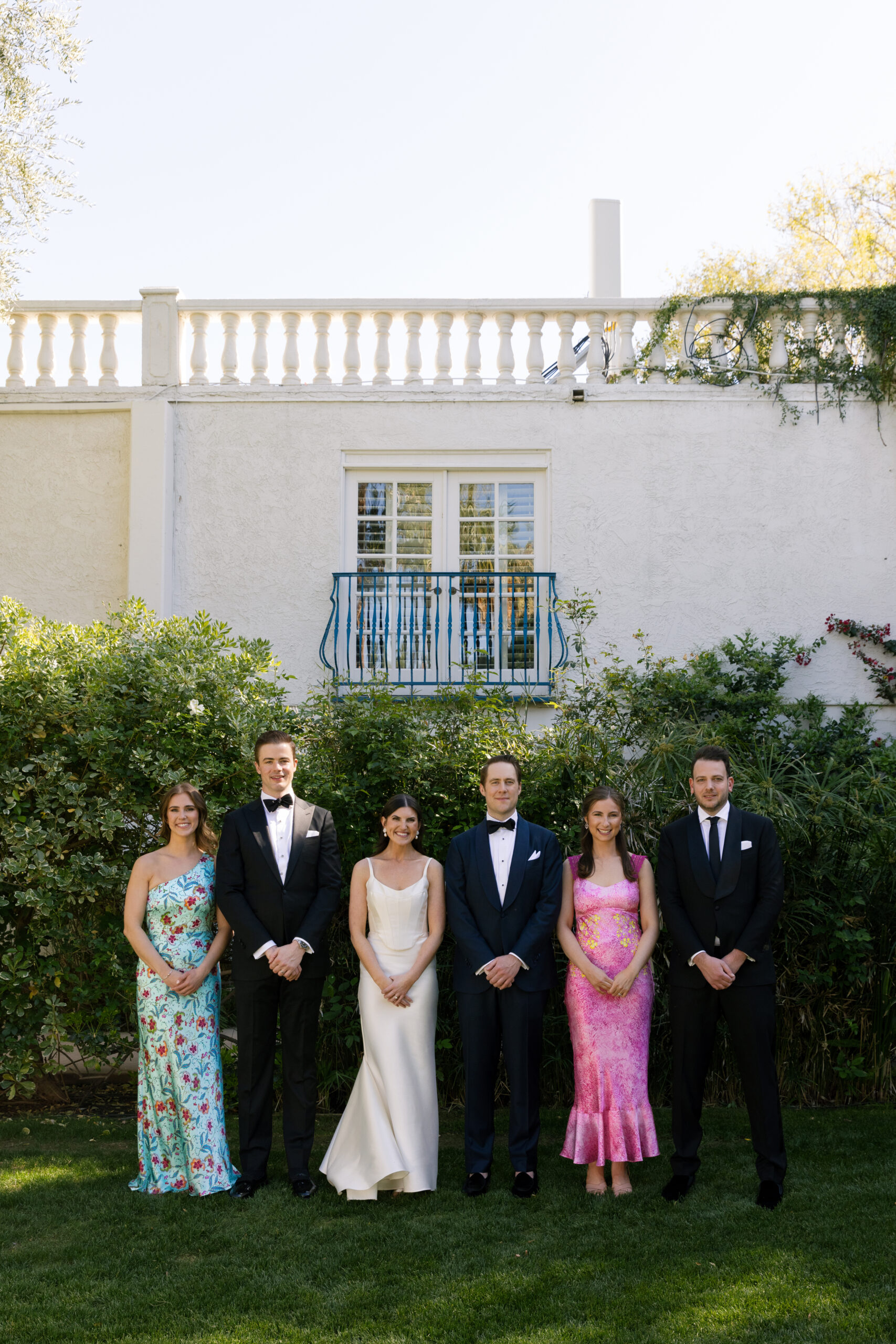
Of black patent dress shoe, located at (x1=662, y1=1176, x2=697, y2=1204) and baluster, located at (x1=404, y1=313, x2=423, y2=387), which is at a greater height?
baluster, located at (x1=404, y1=313, x2=423, y2=387)

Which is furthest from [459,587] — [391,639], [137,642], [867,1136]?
[867,1136]

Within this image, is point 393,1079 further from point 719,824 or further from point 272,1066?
point 719,824

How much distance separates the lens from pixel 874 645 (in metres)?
9.75

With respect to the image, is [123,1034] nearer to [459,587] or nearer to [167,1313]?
[167,1313]

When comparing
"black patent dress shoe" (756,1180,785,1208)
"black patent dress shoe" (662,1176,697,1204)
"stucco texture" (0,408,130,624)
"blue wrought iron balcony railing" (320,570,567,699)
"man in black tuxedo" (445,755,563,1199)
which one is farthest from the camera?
"stucco texture" (0,408,130,624)

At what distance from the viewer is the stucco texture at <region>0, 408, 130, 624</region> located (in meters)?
10.1

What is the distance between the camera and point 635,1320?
349 cm

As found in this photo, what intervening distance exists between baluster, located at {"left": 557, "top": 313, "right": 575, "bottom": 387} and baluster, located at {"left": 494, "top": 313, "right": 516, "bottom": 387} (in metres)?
0.44

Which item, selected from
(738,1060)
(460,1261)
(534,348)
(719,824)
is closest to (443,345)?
(534,348)

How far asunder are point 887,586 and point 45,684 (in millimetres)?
7450

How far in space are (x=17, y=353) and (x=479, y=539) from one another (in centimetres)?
476

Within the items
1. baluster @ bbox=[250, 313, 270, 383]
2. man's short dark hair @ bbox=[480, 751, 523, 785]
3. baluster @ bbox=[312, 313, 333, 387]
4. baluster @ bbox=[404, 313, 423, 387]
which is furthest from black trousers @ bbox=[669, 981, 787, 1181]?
baluster @ bbox=[250, 313, 270, 383]

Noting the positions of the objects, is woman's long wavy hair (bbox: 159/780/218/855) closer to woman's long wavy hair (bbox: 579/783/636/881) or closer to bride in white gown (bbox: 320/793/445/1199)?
bride in white gown (bbox: 320/793/445/1199)

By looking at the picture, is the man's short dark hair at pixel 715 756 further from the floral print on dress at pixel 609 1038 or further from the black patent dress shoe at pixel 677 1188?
the black patent dress shoe at pixel 677 1188
